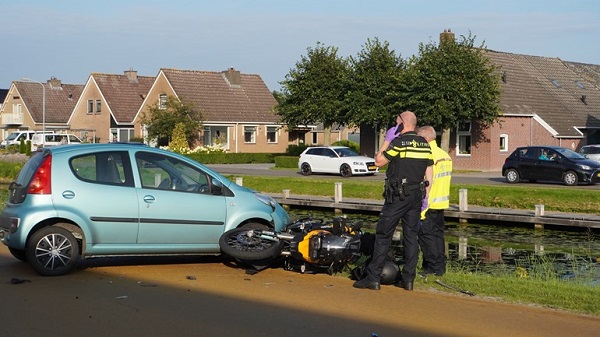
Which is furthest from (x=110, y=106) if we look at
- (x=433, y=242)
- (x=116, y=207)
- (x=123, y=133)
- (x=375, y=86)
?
(x=433, y=242)

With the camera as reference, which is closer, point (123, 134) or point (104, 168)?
point (104, 168)

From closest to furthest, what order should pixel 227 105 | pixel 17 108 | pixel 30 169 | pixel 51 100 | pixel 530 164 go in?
pixel 30 169 < pixel 530 164 < pixel 227 105 < pixel 51 100 < pixel 17 108

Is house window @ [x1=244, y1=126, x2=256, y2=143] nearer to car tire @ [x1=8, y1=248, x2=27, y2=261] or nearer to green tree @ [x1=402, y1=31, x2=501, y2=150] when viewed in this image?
green tree @ [x1=402, y1=31, x2=501, y2=150]

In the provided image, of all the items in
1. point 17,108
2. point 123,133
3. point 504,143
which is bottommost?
point 504,143

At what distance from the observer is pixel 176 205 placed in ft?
34.5

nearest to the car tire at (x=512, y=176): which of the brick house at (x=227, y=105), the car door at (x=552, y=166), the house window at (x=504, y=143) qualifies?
the car door at (x=552, y=166)

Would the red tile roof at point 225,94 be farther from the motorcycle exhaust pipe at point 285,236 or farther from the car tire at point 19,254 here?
the motorcycle exhaust pipe at point 285,236

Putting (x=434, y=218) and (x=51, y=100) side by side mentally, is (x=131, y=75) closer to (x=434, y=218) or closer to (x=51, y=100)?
(x=51, y=100)

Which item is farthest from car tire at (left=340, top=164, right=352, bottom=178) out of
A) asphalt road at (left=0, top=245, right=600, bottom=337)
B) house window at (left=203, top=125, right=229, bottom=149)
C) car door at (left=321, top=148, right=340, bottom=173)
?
asphalt road at (left=0, top=245, right=600, bottom=337)

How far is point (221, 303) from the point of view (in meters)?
8.53

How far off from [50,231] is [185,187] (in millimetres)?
1757

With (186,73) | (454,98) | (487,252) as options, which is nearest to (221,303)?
(487,252)

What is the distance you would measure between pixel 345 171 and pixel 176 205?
103 ft

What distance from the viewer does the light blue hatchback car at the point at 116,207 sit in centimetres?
1002
